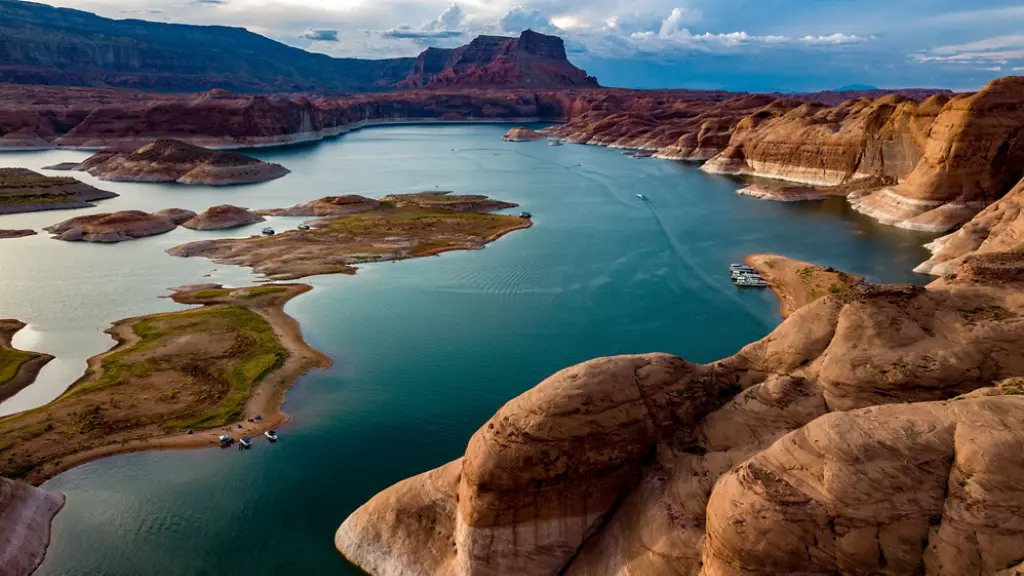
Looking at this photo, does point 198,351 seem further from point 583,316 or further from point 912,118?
point 912,118

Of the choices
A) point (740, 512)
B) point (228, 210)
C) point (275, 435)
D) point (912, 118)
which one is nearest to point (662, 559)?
point (740, 512)

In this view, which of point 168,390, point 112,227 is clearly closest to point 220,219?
point 112,227

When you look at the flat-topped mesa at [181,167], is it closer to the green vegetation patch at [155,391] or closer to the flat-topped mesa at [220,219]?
the flat-topped mesa at [220,219]

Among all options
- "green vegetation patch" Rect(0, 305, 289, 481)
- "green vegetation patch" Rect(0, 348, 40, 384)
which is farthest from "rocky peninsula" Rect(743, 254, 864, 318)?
"green vegetation patch" Rect(0, 348, 40, 384)

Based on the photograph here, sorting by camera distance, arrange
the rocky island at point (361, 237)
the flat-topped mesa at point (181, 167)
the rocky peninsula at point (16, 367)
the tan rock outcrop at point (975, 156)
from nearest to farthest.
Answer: the rocky peninsula at point (16, 367) → the rocky island at point (361, 237) → the tan rock outcrop at point (975, 156) → the flat-topped mesa at point (181, 167)

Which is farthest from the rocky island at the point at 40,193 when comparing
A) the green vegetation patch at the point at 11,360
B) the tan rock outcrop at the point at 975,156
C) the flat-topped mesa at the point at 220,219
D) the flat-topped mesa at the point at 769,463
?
the tan rock outcrop at the point at 975,156

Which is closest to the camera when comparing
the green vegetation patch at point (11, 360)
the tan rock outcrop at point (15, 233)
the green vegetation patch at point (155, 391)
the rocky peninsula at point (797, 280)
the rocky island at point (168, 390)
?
the rocky island at point (168, 390)

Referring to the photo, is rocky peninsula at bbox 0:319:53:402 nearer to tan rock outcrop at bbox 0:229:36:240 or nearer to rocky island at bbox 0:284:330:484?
rocky island at bbox 0:284:330:484
